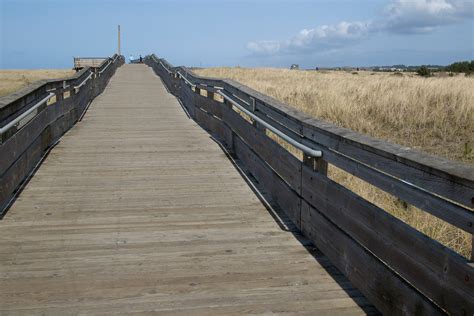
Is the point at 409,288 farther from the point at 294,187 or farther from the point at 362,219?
the point at 294,187

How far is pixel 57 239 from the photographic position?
521cm

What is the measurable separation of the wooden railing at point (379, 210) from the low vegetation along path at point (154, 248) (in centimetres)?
25

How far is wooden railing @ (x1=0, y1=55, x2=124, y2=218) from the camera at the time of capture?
634 cm

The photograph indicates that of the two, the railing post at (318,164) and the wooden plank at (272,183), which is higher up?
the railing post at (318,164)

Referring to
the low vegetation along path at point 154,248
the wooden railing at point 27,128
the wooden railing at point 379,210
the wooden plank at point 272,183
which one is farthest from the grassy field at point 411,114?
the wooden railing at point 27,128

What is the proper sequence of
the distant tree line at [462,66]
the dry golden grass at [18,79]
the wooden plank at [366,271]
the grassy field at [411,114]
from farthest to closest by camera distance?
the distant tree line at [462,66], the dry golden grass at [18,79], the grassy field at [411,114], the wooden plank at [366,271]

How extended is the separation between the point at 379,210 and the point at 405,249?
42 centimetres

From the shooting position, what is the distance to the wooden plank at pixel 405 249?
277cm

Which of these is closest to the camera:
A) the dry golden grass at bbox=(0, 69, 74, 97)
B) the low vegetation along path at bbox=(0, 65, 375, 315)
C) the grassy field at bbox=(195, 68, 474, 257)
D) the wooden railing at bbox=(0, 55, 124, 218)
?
the low vegetation along path at bbox=(0, 65, 375, 315)

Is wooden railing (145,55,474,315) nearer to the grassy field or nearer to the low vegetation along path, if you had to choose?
the low vegetation along path

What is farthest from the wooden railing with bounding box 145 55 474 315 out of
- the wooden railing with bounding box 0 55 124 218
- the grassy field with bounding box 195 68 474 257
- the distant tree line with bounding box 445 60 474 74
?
the distant tree line with bounding box 445 60 474 74

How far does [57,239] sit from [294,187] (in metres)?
2.26

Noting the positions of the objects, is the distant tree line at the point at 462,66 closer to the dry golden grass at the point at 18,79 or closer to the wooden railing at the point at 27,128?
the dry golden grass at the point at 18,79

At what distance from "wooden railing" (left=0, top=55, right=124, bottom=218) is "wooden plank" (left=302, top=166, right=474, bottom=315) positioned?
3595 mm
